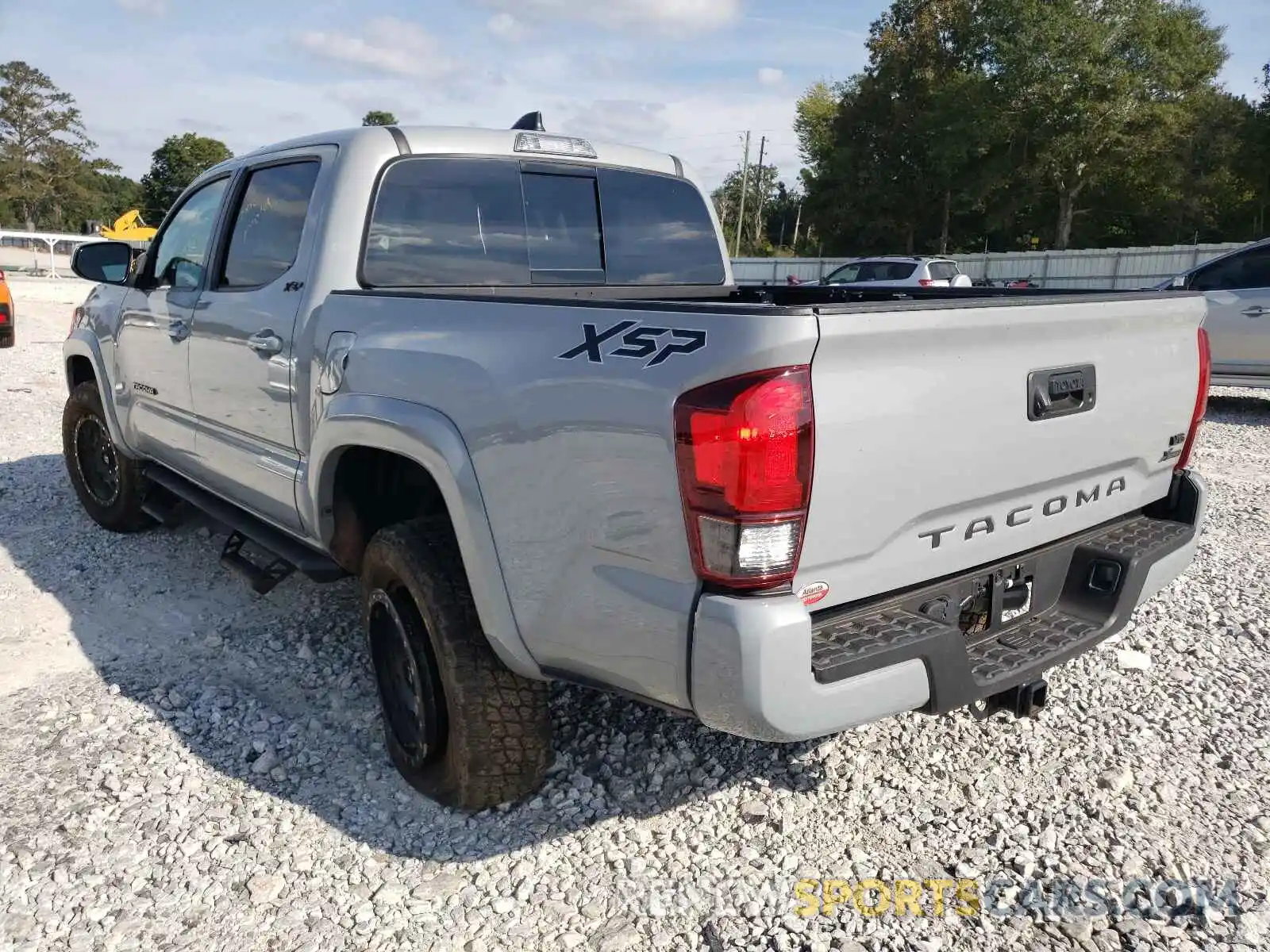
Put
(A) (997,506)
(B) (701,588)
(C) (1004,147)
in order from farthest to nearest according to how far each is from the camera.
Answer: (C) (1004,147)
(A) (997,506)
(B) (701,588)

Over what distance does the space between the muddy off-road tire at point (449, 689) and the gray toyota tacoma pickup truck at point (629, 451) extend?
11 mm

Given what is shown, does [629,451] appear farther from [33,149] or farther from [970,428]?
[33,149]

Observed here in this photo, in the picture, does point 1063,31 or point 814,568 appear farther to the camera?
point 1063,31

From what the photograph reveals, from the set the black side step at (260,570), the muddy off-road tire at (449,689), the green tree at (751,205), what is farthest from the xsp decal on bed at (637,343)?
the green tree at (751,205)

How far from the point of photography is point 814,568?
212 centimetres

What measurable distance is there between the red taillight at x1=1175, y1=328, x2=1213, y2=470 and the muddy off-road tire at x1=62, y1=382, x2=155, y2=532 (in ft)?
15.7

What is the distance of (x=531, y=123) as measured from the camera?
4.09 metres

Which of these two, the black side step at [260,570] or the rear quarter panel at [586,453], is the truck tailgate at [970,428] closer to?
the rear quarter panel at [586,453]

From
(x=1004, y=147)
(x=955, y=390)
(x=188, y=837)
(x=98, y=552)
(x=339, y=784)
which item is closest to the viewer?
(x=955, y=390)

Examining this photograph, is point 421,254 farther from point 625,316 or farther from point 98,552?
point 98,552

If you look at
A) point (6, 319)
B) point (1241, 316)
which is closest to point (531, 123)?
point (1241, 316)

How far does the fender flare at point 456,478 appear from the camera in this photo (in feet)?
8.21

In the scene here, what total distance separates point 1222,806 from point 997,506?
1300 mm

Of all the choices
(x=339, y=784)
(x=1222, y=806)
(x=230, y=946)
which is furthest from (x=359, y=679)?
(x=1222, y=806)
